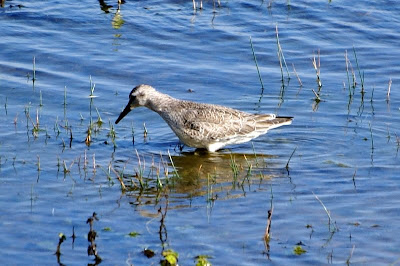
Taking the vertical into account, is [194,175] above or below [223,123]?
below

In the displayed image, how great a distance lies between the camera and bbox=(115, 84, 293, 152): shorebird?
35.4 ft

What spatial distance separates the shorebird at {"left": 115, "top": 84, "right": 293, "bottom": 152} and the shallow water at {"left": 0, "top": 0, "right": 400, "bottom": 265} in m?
0.21

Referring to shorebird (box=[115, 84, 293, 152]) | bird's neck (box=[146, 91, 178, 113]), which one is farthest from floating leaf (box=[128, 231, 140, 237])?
bird's neck (box=[146, 91, 178, 113])

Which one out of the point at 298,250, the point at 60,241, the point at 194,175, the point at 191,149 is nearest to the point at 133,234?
the point at 60,241

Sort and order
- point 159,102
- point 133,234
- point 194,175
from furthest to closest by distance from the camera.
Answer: point 159,102 < point 194,175 < point 133,234

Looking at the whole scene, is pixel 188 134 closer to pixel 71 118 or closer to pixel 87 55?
pixel 71 118

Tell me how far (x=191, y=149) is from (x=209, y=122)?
0.53m

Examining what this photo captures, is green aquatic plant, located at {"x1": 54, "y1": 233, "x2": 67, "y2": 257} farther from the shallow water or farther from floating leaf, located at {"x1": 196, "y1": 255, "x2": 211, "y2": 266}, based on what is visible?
floating leaf, located at {"x1": 196, "y1": 255, "x2": 211, "y2": 266}

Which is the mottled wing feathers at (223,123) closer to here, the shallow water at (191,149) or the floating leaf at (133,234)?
the shallow water at (191,149)

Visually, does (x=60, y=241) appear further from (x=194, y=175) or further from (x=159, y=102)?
(x=159, y=102)

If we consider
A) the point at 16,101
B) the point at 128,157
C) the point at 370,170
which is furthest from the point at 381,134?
the point at 16,101

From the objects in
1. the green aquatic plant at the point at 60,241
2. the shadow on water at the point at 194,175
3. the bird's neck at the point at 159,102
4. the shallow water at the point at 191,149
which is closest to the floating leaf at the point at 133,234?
the shallow water at the point at 191,149

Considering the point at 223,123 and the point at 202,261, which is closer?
the point at 202,261

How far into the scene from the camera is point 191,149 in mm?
11203
